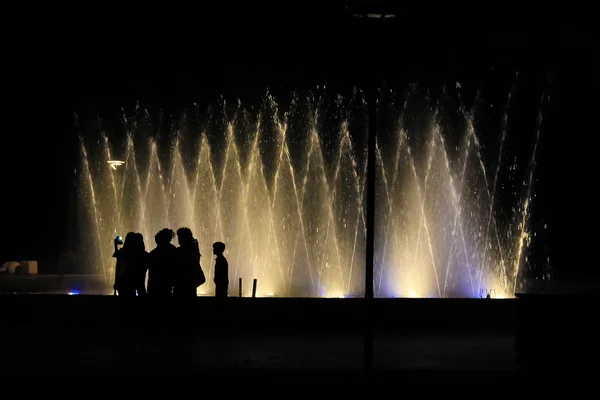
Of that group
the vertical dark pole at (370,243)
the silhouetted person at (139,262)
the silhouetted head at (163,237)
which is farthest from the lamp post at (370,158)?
the silhouetted person at (139,262)

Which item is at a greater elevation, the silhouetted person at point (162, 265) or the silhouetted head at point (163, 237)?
the silhouetted head at point (163, 237)

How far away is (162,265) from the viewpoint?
39.3 feet

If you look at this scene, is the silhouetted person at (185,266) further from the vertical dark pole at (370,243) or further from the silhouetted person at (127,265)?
the vertical dark pole at (370,243)

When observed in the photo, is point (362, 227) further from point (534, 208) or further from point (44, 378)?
point (534, 208)

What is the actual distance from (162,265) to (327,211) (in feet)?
52.9

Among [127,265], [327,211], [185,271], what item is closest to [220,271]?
[185,271]

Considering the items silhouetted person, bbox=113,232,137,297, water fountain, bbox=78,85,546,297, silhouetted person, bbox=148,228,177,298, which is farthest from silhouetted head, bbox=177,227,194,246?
water fountain, bbox=78,85,546,297

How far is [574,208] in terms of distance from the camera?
174ft

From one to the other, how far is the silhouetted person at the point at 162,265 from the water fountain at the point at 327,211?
30.9 ft

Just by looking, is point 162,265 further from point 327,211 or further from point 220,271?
point 327,211

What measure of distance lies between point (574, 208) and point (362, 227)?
91.3 ft

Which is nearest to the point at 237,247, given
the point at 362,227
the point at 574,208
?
the point at 362,227

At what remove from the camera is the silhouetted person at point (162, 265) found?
12.0 m

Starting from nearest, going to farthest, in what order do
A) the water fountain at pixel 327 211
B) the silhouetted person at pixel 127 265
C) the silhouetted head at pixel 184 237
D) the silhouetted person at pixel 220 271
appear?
the silhouetted head at pixel 184 237 → the silhouetted person at pixel 127 265 → the silhouetted person at pixel 220 271 → the water fountain at pixel 327 211
